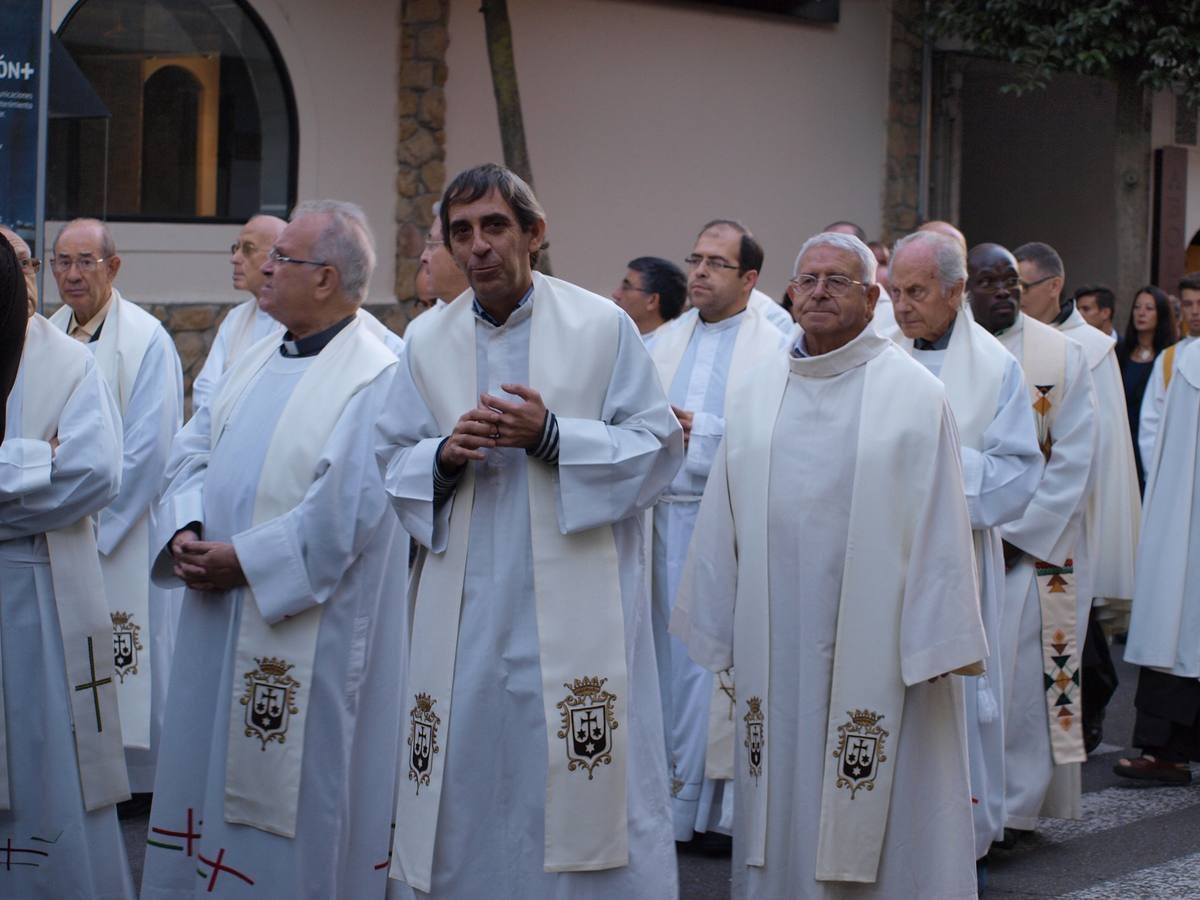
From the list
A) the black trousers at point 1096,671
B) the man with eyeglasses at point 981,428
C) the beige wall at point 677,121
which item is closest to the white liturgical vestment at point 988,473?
the man with eyeglasses at point 981,428

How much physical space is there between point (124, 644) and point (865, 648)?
3.33 meters

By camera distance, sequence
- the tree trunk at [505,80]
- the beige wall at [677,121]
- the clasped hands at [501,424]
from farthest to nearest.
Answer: the beige wall at [677,121] < the tree trunk at [505,80] < the clasped hands at [501,424]

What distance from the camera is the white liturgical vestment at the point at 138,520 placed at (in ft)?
22.5

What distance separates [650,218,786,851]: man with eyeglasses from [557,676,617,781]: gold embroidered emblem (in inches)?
76.8

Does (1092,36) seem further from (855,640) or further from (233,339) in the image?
(855,640)

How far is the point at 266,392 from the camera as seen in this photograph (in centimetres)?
516

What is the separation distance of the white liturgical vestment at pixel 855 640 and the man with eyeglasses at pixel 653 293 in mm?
2966

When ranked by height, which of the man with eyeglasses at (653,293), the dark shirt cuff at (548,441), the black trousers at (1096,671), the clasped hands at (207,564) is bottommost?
the black trousers at (1096,671)

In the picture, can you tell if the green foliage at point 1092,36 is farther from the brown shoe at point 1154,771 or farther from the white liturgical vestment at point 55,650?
the white liturgical vestment at point 55,650

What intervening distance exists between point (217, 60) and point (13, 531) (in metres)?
Result: 8.53

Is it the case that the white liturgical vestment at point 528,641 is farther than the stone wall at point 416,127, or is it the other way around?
the stone wall at point 416,127

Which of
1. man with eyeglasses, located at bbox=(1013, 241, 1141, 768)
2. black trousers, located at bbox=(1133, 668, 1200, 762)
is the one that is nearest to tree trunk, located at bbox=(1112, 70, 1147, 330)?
man with eyeglasses, located at bbox=(1013, 241, 1141, 768)

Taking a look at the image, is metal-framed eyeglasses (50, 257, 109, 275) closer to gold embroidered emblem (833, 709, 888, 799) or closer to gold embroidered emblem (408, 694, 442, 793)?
gold embroidered emblem (408, 694, 442, 793)

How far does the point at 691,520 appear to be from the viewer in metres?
6.88
